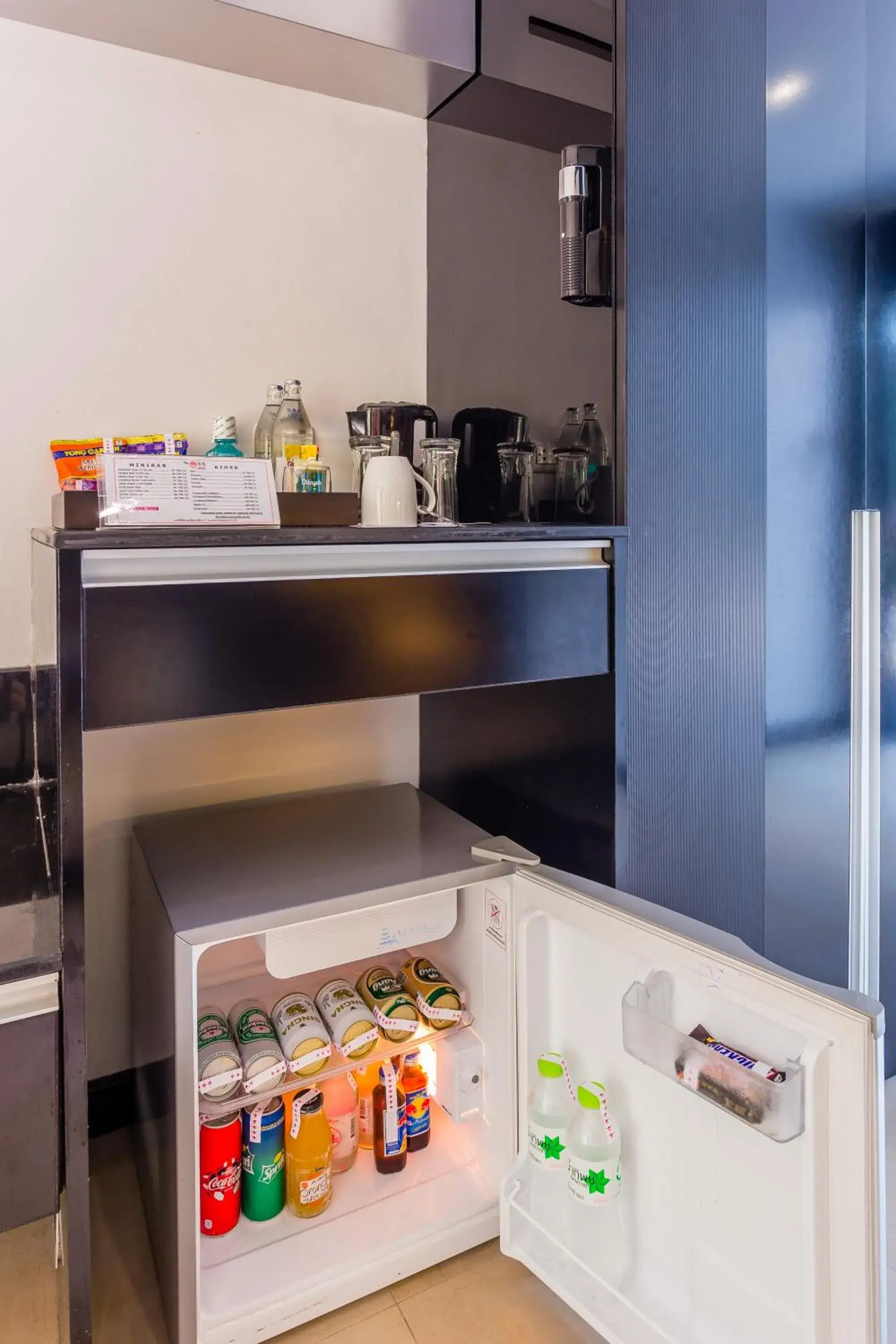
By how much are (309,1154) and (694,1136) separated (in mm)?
593

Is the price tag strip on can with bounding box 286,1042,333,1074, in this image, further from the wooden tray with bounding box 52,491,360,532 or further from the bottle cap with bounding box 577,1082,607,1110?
the wooden tray with bounding box 52,491,360,532

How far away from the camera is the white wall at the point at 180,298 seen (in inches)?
57.3

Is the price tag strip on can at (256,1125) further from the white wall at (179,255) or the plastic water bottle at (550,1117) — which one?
the white wall at (179,255)

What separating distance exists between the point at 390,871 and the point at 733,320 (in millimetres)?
1069

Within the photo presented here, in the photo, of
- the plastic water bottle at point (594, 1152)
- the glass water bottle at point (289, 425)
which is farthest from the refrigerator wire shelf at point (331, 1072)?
the glass water bottle at point (289, 425)

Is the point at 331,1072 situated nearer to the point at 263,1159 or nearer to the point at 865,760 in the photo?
the point at 263,1159

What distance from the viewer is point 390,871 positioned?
1346 millimetres

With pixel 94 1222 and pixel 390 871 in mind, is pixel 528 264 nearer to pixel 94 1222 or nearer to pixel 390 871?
pixel 390 871

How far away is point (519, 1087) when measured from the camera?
137 centimetres

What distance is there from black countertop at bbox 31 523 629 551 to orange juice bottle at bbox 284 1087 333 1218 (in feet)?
2.74

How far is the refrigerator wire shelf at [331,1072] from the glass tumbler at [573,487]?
0.84 metres

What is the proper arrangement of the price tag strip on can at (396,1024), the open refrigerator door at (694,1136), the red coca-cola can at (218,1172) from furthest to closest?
the price tag strip on can at (396,1024), the red coca-cola can at (218,1172), the open refrigerator door at (694,1136)

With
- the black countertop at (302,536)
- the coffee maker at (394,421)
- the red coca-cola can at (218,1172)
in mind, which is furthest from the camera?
the coffee maker at (394,421)

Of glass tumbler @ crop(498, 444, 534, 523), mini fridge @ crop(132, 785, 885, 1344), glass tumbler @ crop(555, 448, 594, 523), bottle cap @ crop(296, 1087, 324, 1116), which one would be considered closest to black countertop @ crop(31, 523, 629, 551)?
glass tumbler @ crop(555, 448, 594, 523)
